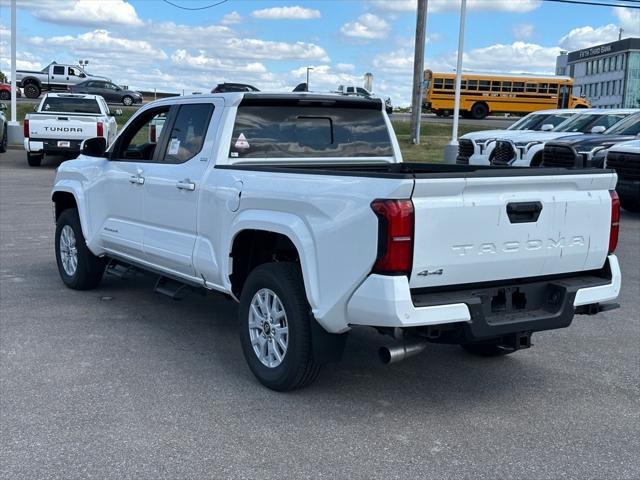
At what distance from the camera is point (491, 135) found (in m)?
17.4

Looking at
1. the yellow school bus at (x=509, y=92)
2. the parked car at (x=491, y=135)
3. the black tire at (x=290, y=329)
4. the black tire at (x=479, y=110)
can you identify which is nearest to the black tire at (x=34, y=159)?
the parked car at (x=491, y=135)

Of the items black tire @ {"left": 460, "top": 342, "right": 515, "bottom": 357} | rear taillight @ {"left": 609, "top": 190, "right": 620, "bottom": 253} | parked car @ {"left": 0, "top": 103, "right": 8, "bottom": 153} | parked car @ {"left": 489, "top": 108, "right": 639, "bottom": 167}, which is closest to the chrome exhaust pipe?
black tire @ {"left": 460, "top": 342, "right": 515, "bottom": 357}

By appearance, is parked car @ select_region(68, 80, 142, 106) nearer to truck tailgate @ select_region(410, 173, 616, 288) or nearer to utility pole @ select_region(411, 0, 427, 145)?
utility pole @ select_region(411, 0, 427, 145)

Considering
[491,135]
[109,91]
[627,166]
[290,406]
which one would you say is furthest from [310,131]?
[109,91]

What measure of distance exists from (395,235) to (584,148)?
11.6m

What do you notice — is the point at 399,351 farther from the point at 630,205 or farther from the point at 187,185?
the point at 630,205

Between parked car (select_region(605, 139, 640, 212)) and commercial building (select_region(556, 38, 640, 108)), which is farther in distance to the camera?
commercial building (select_region(556, 38, 640, 108))

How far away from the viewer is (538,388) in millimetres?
5129

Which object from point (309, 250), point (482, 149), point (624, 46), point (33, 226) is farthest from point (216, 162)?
point (624, 46)

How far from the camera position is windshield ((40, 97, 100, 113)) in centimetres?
1962

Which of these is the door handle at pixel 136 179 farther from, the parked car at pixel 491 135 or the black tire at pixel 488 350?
the parked car at pixel 491 135

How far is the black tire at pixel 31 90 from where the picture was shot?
143 feet

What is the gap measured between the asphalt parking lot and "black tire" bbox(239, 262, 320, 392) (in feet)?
0.39

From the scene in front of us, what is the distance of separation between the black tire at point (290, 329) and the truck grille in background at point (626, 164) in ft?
32.5
